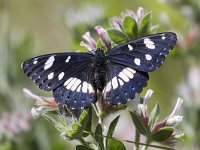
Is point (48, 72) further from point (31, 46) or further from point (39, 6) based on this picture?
point (39, 6)

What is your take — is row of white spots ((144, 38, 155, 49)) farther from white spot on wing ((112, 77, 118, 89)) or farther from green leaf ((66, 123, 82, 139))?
green leaf ((66, 123, 82, 139))

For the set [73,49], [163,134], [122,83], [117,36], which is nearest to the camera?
[122,83]

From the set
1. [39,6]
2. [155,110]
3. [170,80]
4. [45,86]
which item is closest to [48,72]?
[45,86]

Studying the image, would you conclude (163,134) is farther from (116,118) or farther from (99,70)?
(99,70)

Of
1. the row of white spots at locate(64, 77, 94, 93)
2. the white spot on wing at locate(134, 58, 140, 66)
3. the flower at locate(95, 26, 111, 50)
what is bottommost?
the row of white spots at locate(64, 77, 94, 93)

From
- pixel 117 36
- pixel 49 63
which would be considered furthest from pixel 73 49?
pixel 49 63

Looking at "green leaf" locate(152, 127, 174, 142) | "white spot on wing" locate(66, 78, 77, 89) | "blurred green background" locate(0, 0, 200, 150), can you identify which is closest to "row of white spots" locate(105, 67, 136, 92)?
"white spot on wing" locate(66, 78, 77, 89)

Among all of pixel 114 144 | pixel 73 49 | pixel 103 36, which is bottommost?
pixel 114 144
